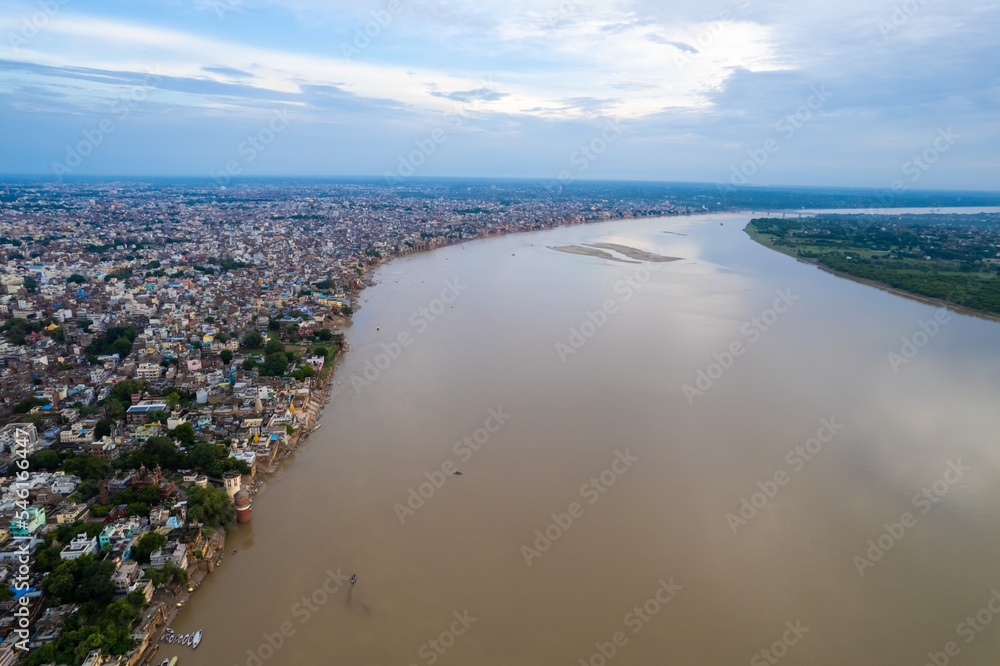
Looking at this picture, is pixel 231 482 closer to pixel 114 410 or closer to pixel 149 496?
pixel 149 496

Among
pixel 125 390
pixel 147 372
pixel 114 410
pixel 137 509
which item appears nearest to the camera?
pixel 137 509

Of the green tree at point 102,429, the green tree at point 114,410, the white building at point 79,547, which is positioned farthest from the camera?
the green tree at point 114,410

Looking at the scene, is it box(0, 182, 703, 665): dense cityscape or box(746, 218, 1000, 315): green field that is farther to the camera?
box(746, 218, 1000, 315): green field

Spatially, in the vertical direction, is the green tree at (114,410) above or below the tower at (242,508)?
above

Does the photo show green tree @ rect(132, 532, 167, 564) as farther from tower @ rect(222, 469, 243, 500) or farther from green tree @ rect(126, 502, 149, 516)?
tower @ rect(222, 469, 243, 500)

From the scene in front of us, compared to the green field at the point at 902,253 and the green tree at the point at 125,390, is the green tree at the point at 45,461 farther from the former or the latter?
the green field at the point at 902,253

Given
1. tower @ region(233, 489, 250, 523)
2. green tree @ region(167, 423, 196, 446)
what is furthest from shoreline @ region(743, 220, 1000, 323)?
green tree @ region(167, 423, 196, 446)

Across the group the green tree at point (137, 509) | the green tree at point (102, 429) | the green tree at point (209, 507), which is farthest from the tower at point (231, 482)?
the green tree at point (102, 429)

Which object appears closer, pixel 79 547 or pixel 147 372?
pixel 79 547

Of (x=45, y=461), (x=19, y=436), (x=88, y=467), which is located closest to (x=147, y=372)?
(x=19, y=436)
